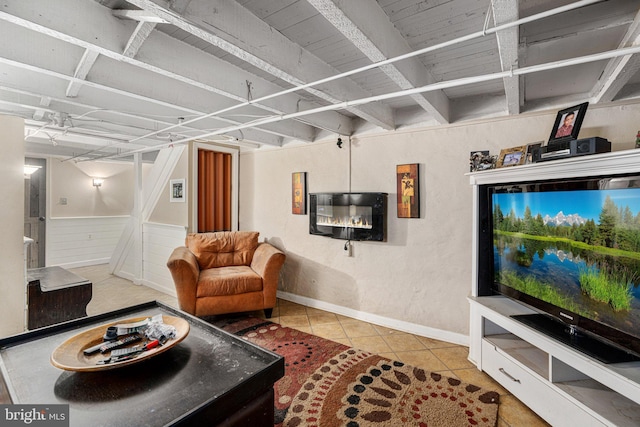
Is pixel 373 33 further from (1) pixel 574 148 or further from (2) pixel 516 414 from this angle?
(2) pixel 516 414

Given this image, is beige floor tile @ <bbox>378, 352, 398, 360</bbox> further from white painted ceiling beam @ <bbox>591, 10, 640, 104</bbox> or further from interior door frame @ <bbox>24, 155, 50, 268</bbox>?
interior door frame @ <bbox>24, 155, 50, 268</bbox>

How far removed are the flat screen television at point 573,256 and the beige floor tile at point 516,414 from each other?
549 mm

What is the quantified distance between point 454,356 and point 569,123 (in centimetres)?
200

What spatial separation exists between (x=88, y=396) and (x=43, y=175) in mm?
6344

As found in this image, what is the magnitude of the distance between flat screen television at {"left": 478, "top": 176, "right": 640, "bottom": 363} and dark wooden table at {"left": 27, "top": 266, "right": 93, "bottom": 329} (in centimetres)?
368

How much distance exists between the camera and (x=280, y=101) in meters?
2.44

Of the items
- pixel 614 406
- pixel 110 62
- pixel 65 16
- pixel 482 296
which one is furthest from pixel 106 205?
pixel 614 406

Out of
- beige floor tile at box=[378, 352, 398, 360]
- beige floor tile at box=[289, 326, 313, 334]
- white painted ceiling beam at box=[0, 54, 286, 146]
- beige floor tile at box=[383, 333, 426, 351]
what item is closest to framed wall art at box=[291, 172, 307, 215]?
white painted ceiling beam at box=[0, 54, 286, 146]

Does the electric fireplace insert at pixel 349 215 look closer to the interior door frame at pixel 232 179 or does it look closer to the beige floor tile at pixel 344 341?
the beige floor tile at pixel 344 341

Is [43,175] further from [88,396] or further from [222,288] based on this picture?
[88,396]

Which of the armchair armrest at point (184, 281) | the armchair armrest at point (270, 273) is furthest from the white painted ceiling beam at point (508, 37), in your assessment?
the armchair armrest at point (184, 281)

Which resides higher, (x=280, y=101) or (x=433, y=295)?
(x=280, y=101)

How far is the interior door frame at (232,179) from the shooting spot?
4098mm

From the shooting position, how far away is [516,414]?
6.08 feet
